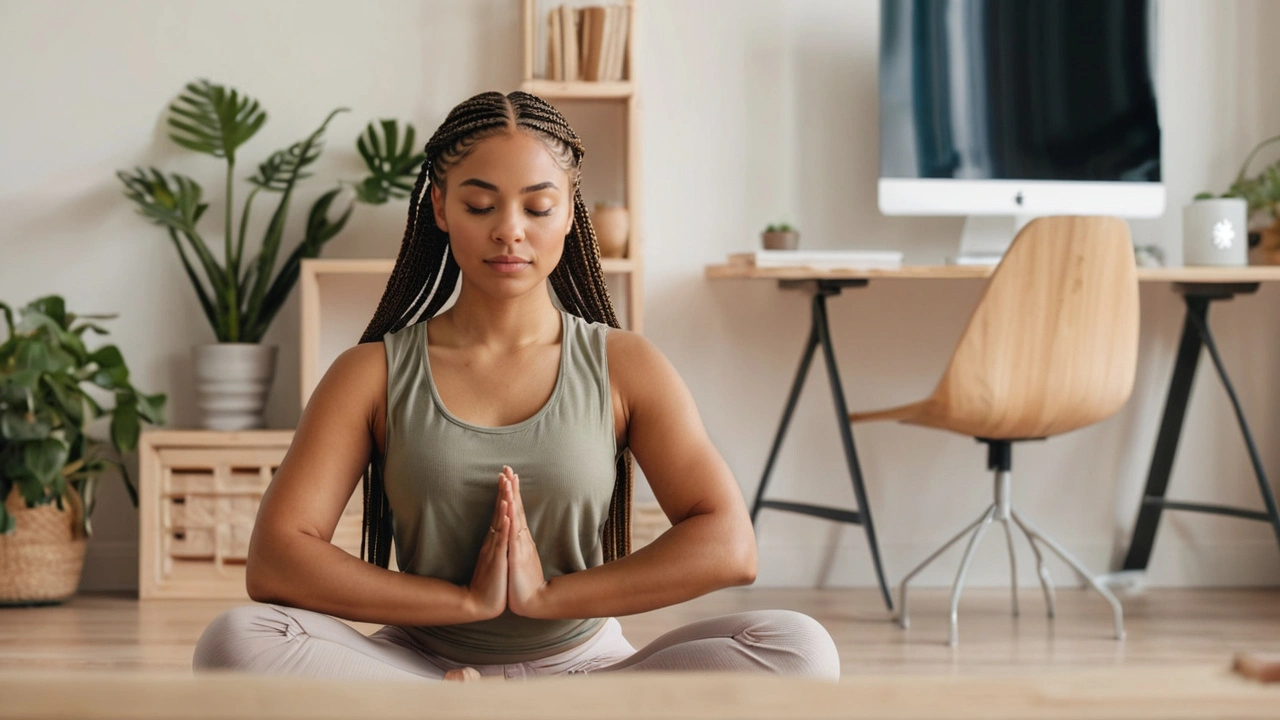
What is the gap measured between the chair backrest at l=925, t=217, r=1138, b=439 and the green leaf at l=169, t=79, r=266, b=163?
70.9 inches

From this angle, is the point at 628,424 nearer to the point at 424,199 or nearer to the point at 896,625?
the point at 424,199

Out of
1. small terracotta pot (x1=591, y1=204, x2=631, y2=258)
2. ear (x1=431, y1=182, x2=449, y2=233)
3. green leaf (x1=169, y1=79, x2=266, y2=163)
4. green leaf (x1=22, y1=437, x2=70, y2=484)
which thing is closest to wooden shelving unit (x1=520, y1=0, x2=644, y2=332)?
small terracotta pot (x1=591, y1=204, x2=631, y2=258)

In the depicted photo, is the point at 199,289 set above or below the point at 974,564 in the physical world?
above

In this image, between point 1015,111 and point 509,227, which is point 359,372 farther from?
point 1015,111

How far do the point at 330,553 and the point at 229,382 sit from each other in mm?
1978

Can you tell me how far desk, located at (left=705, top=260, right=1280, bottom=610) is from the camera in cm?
281

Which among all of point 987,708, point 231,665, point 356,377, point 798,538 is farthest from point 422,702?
point 798,538

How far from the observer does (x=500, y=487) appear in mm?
1161

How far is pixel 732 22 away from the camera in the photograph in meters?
3.28

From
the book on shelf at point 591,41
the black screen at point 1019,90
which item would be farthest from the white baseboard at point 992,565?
the book on shelf at point 591,41

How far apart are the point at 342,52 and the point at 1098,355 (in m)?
2.03

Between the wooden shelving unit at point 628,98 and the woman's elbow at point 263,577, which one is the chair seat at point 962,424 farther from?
the woman's elbow at point 263,577

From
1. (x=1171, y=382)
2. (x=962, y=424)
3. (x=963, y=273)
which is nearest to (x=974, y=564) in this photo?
(x=1171, y=382)

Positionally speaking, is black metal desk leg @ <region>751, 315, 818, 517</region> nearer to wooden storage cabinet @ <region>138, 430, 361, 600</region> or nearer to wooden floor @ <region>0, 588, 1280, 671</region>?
wooden floor @ <region>0, 588, 1280, 671</region>
